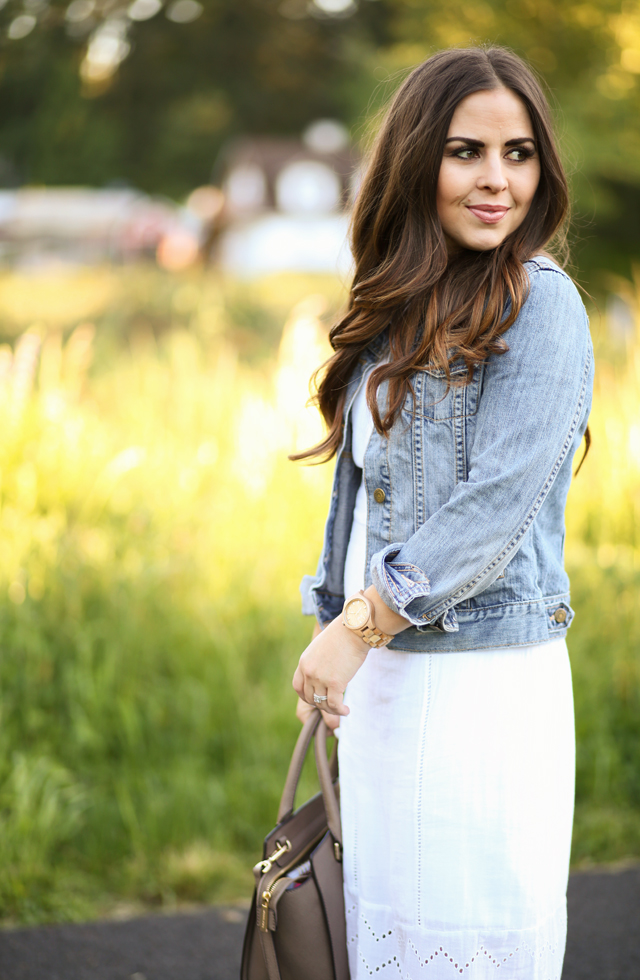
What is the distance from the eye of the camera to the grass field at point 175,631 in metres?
2.79

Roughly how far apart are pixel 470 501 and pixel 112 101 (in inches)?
1318

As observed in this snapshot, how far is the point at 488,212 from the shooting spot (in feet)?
4.58

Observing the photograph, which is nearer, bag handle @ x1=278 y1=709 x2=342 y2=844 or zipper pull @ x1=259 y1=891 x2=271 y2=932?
zipper pull @ x1=259 y1=891 x2=271 y2=932

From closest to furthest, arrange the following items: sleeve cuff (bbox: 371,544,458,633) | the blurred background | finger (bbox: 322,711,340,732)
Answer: sleeve cuff (bbox: 371,544,458,633), finger (bbox: 322,711,340,732), the blurred background

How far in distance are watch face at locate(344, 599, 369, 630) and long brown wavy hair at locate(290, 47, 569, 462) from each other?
0.30m

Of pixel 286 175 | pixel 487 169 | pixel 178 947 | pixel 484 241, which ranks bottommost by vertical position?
pixel 178 947

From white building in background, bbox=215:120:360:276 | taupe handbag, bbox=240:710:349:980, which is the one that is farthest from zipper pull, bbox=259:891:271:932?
white building in background, bbox=215:120:360:276

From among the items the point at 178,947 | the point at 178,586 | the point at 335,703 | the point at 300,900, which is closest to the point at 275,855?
the point at 300,900

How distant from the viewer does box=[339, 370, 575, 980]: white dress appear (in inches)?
54.0

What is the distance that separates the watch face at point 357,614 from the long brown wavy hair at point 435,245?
30 centimetres

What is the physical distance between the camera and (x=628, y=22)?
27.3ft

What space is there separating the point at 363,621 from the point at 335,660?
0.27 feet

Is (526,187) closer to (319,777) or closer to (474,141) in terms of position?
(474,141)

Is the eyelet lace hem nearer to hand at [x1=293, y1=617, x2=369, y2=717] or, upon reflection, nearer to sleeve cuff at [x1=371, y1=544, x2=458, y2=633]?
hand at [x1=293, y1=617, x2=369, y2=717]
